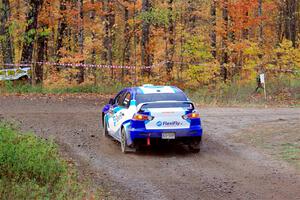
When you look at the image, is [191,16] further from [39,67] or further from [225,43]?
[39,67]

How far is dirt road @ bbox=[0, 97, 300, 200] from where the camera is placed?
9695mm

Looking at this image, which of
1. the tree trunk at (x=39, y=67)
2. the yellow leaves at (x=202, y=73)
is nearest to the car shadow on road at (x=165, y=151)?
the tree trunk at (x=39, y=67)

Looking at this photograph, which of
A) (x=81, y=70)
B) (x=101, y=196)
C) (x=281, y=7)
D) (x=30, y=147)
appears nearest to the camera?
(x=101, y=196)

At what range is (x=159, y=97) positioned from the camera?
13.3 meters

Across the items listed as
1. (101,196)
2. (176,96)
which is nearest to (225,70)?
(176,96)

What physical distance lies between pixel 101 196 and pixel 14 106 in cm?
1328

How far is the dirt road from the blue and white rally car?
0.40 m

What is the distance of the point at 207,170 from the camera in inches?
444

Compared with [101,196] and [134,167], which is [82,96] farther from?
[101,196]

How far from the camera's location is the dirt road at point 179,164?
9.70 m

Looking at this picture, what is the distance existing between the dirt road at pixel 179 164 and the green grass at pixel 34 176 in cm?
77

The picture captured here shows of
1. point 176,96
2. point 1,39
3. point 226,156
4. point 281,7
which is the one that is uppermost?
point 281,7

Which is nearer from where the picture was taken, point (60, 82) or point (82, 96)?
point (82, 96)

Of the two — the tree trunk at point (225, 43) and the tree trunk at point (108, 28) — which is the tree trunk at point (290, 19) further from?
the tree trunk at point (108, 28)
